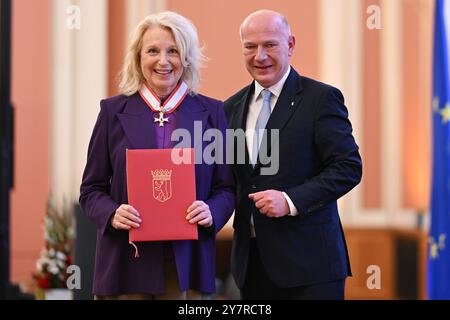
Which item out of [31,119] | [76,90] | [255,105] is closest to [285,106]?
[255,105]

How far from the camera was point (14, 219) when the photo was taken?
5199 millimetres

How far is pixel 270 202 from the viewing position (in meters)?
2.25

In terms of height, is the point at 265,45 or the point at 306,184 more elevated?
the point at 265,45

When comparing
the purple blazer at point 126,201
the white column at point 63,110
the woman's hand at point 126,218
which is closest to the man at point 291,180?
Result: the purple blazer at point 126,201

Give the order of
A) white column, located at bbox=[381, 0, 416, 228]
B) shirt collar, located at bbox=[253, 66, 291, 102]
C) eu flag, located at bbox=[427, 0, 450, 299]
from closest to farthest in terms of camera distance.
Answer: shirt collar, located at bbox=[253, 66, 291, 102] < eu flag, located at bbox=[427, 0, 450, 299] < white column, located at bbox=[381, 0, 416, 228]

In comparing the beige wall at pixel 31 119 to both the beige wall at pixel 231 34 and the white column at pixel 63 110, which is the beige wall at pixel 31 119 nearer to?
the white column at pixel 63 110

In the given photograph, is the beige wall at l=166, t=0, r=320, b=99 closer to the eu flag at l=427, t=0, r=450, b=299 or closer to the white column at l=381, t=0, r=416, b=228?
the white column at l=381, t=0, r=416, b=228

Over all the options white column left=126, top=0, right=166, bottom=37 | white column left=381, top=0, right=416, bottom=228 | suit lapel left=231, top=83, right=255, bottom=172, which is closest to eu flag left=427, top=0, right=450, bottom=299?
white column left=381, top=0, right=416, bottom=228

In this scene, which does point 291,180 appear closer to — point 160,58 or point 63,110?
point 160,58

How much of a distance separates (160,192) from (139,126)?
24 cm

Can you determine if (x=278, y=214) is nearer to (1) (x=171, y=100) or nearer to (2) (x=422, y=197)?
(1) (x=171, y=100)

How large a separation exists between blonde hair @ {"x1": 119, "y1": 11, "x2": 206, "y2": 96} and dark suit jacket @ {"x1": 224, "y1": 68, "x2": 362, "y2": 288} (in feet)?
1.02

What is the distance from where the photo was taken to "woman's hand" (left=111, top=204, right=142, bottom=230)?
6.84 ft
